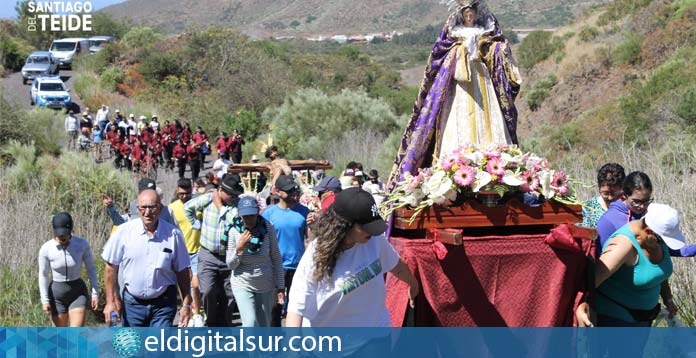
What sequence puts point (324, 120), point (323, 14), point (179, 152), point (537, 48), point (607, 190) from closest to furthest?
point (607, 190) < point (179, 152) < point (324, 120) < point (537, 48) < point (323, 14)

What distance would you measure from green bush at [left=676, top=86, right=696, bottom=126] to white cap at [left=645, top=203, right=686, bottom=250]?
14672mm

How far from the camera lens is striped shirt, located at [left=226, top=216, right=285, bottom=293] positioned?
768 centimetres

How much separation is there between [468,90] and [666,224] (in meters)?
3.02

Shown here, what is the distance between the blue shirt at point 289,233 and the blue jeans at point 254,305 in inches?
37.2

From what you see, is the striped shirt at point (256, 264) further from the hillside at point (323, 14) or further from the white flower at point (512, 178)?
the hillside at point (323, 14)

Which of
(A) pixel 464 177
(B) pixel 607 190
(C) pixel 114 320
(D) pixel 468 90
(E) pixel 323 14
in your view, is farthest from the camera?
(E) pixel 323 14

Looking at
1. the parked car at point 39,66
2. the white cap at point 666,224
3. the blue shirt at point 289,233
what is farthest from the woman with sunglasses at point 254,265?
the parked car at point 39,66

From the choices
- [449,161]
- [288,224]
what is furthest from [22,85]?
[449,161]

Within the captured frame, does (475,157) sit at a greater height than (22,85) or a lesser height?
greater

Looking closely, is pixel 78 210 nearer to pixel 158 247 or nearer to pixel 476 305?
pixel 158 247

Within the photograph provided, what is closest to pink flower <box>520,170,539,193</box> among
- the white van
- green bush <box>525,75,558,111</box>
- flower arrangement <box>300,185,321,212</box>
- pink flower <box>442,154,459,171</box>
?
pink flower <box>442,154,459,171</box>

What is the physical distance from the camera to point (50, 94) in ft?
133

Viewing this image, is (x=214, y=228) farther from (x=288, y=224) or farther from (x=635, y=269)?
(x=635, y=269)

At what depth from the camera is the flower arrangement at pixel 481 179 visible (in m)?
5.76
